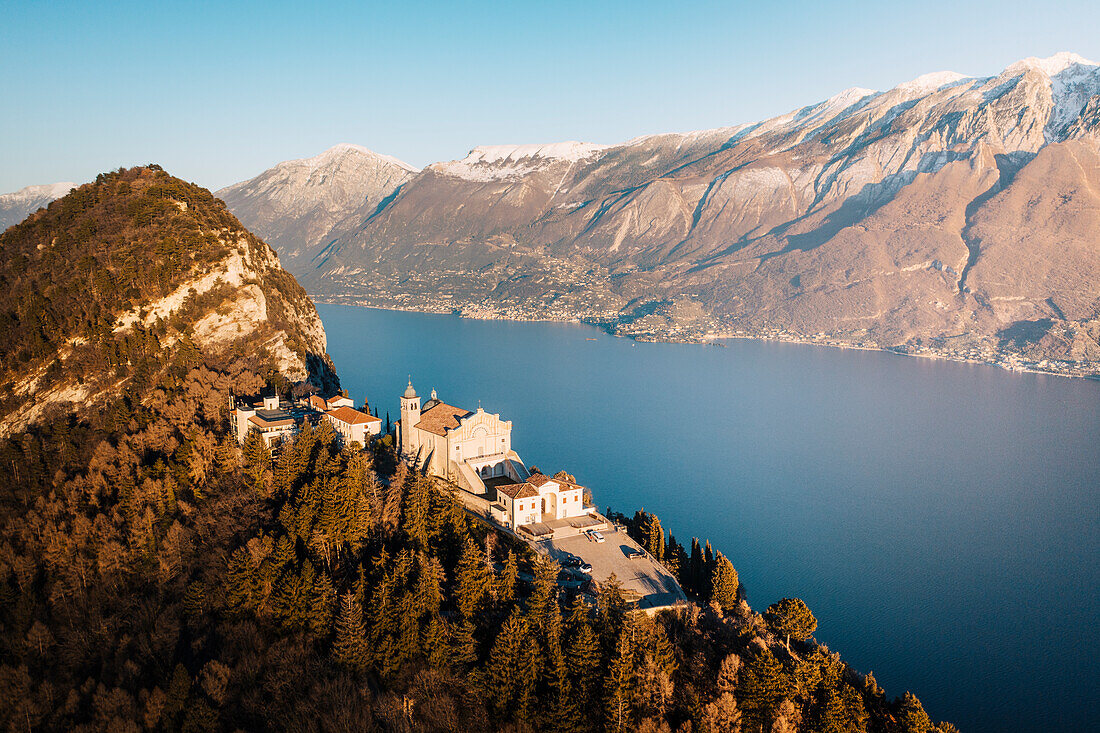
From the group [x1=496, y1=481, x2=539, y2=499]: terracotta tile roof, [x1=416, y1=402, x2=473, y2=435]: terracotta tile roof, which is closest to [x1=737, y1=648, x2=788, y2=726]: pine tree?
[x1=496, y1=481, x2=539, y2=499]: terracotta tile roof

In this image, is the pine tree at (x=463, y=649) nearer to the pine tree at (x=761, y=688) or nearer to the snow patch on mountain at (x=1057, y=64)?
the pine tree at (x=761, y=688)

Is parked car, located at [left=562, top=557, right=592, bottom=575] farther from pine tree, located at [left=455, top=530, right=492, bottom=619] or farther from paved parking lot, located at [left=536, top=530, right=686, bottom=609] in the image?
pine tree, located at [left=455, top=530, right=492, bottom=619]

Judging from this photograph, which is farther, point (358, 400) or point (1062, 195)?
point (1062, 195)

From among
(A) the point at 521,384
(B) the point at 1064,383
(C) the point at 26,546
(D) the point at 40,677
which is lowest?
(B) the point at 1064,383

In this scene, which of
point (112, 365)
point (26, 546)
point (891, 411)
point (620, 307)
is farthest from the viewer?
point (620, 307)

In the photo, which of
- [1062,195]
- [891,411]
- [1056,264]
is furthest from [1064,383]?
[1062,195]

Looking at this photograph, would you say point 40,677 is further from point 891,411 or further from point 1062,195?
point 1062,195

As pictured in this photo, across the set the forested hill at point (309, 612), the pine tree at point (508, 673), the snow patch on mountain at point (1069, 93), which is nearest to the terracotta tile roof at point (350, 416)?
the forested hill at point (309, 612)

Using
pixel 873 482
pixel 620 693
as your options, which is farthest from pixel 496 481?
pixel 873 482
